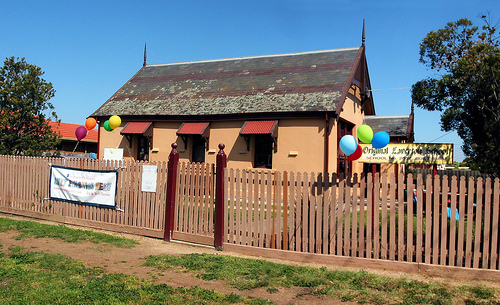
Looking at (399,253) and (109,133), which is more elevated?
(109,133)

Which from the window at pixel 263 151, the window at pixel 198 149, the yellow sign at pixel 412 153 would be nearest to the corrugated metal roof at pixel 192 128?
the window at pixel 198 149

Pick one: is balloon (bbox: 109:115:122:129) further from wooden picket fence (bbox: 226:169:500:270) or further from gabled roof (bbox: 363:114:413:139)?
gabled roof (bbox: 363:114:413:139)

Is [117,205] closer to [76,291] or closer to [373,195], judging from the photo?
[76,291]

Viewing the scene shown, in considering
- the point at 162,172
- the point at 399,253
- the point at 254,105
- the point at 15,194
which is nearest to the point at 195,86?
the point at 254,105

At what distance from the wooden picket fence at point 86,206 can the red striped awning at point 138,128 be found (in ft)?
23.6

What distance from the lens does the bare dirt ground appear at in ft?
16.9

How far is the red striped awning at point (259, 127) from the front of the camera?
51.1ft

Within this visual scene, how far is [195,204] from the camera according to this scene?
818 cm

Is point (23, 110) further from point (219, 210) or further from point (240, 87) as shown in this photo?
point (219, 210)

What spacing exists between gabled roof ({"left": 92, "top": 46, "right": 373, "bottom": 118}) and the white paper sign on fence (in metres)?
7.83

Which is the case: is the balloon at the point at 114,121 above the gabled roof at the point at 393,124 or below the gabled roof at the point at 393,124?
below

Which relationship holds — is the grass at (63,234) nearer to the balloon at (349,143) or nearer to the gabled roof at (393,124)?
the balloon at (349,143)

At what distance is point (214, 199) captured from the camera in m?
8.17

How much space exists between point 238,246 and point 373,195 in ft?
8.66
